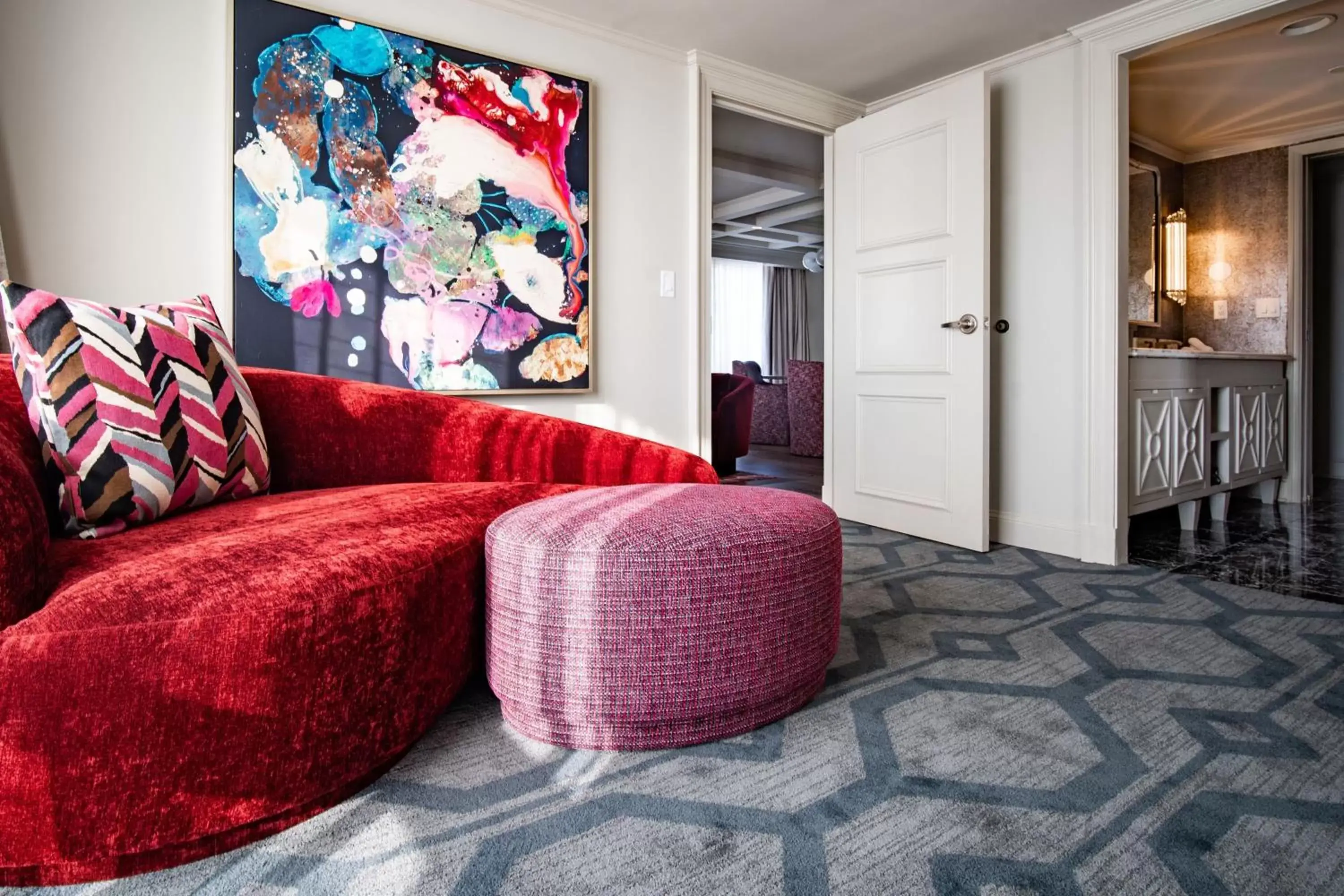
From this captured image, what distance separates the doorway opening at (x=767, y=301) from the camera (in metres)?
5.41

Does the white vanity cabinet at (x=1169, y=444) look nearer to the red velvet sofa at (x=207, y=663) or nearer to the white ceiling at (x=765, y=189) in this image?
the white ceiling at (x=765, y=189)

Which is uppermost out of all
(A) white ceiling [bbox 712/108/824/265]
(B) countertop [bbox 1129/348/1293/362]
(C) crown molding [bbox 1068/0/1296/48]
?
(A) white ceiling [bbox 712/108/824/265]

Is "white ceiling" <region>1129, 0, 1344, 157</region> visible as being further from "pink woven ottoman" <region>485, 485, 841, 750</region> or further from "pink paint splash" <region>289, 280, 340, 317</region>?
"pink paint splash" <region>289, 280, 340, 317</region>

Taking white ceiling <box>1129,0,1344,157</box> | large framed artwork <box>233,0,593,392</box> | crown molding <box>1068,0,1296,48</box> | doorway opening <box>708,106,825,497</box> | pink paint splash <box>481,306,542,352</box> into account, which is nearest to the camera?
large framed artwork <box>233,0,593,392</box>

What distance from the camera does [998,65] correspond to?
10.9 feet

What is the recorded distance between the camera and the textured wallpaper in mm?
4391

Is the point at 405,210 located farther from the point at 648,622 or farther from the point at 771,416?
the point at 771,416

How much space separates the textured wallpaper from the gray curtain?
6389 millimetres

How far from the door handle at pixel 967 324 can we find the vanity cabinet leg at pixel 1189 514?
138 centimetres

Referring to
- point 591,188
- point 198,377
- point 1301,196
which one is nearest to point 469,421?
point 198,377

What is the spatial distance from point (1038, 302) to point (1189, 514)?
4.22 feet

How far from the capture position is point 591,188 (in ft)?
9.86

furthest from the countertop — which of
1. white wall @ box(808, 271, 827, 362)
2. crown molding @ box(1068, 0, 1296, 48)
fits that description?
white wall @ box(808, 271, 827, 362)

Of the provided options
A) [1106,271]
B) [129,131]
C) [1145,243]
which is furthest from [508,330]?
[1145,243]
